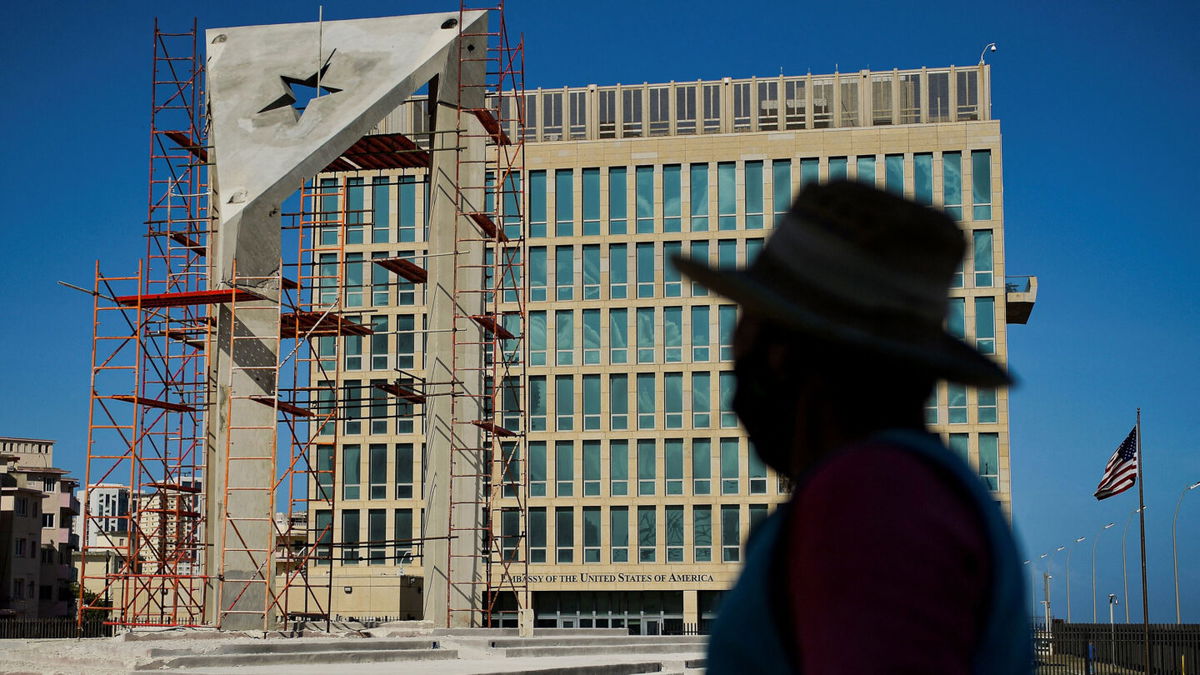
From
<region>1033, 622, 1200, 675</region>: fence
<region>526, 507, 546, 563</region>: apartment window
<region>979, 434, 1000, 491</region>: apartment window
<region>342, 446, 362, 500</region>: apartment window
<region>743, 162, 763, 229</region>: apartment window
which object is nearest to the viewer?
<region>1033, 622, 1200, 675</region>: fence

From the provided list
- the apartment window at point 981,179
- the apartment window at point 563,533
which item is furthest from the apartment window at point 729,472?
the apartment window at point 981,179

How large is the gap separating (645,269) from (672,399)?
521 cm

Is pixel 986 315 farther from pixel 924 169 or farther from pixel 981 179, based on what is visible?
pixel 924 169

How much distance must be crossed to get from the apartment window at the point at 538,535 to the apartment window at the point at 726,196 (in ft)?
43.1

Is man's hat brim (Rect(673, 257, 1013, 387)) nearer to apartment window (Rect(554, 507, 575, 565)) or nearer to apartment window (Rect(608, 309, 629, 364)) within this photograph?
apartment window (Rect(554, 507, 575, 565))

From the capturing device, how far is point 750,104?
200 feet

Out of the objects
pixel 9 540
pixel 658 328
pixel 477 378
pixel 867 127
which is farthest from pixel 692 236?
pixel 9 540

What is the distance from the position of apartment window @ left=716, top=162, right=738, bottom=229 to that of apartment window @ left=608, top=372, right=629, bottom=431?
7172mm

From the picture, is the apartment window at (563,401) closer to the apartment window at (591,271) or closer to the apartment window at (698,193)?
the apartment window at (591,271)

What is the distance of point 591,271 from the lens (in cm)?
6025

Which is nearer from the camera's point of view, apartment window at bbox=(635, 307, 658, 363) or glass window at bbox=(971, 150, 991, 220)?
glass window at bbox=(971, 150, 991, 220)

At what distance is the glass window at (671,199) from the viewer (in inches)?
2366

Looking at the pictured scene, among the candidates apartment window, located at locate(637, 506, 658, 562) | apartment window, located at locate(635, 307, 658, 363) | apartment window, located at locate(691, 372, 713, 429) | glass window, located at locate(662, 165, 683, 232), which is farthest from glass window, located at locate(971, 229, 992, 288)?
apartment window, located at locate(637, 506, 658, 562)

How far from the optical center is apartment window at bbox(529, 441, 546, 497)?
194ft
